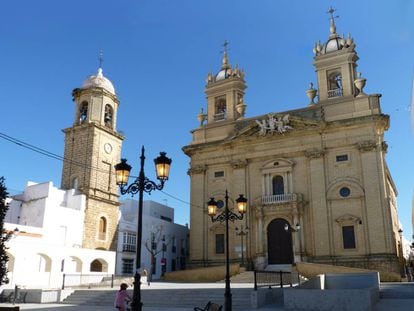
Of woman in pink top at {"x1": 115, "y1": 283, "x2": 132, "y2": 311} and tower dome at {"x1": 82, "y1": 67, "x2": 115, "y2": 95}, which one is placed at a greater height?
tower dome at {"x1": 82, "y1": 67, "x2": 115, "y2": 95}

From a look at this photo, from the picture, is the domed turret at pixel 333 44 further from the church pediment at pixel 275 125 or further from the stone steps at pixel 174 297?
the stone steps at pixel 174 297

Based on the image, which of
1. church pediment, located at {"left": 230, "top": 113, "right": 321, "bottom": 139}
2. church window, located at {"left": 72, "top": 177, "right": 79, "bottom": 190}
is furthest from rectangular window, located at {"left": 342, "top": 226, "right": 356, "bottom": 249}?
church window, located at {"left": 72, "top": 177, "right": 79, "bottom": 190}

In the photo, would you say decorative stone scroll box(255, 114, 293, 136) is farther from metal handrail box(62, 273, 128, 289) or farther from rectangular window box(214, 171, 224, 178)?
metal handrail box(62, 273, 128, 289)

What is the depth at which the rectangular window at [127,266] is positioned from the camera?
A: 38.4 meters

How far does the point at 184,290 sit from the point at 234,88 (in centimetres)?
2360

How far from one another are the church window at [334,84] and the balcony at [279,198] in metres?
8.90

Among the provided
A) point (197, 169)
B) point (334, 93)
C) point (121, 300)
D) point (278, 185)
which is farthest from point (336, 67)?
point (121, 300)

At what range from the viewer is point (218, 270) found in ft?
102

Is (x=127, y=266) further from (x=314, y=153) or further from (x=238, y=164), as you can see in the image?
(x=314, y=153)

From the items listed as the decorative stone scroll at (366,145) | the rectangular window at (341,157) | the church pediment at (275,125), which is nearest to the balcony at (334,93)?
the church pediment at (275,125)

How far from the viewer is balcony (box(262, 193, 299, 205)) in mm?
33750

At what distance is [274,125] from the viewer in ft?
119

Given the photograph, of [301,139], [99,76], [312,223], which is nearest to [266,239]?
[312,223]

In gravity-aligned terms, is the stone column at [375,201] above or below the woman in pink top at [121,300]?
above
